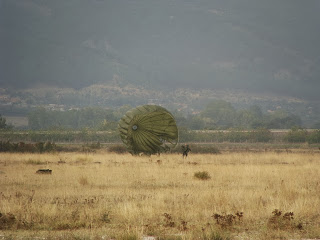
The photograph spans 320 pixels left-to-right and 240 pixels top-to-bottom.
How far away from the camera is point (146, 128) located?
4116cm

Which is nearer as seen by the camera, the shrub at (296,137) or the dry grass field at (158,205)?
the dry grass field at (158,205)

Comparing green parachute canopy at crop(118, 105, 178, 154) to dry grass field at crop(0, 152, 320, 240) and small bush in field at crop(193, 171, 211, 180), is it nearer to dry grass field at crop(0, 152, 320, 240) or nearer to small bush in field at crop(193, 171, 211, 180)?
dry grass field at crop(0, 152, 320, 240)

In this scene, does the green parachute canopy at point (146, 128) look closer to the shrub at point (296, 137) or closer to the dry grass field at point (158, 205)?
the dry grass field at point (158, 205)

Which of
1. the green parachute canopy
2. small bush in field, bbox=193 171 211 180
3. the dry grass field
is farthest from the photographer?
the green parachute canopy

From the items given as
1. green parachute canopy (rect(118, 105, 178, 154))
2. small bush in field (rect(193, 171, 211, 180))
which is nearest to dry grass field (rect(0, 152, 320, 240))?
small bush in field (rect(193, 171, 211, 180))

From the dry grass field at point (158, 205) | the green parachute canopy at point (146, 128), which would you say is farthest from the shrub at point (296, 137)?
the dry grass field at point (158, 205)

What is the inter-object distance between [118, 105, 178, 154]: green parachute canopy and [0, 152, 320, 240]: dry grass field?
38.1 feet

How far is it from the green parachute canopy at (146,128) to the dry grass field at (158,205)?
38.1 ft

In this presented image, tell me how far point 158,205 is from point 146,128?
2421 centimetres

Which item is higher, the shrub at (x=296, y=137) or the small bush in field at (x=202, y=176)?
the shrub at (x=296, y=137)

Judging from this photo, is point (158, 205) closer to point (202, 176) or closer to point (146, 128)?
point (202, 176)

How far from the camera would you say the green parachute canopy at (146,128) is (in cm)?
4106

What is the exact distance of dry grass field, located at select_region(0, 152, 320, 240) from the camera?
44.3 feet

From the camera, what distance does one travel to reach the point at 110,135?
3989 inches
